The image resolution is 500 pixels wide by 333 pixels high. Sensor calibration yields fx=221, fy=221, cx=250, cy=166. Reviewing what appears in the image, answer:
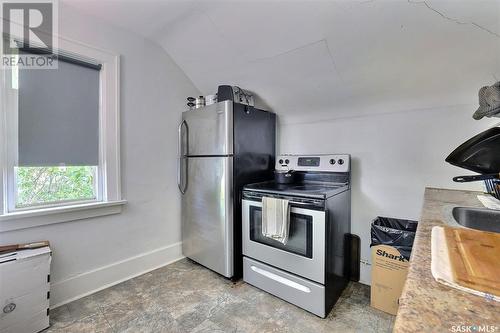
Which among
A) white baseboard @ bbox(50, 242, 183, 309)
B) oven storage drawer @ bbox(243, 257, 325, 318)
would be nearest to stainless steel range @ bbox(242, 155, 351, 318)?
oven storage drawer @ bbox(243, 257, 325, 318)

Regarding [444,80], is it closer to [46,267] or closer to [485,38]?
[485,38]

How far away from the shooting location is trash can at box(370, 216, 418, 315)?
5.31 feet

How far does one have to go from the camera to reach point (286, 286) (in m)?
1.75

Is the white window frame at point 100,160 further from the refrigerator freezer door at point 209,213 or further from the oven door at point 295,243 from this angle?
the oven door at point 295,243

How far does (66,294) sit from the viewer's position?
176 cm

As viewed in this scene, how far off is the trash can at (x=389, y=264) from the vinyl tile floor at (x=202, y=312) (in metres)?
0.10

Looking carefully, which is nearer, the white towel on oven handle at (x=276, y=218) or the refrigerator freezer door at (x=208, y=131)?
the white towel on oven handle at (x=276, y=218)

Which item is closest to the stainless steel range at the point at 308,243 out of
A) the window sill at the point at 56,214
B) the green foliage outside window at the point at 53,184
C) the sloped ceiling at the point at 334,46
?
the sloped ceiling at the point at 334,46

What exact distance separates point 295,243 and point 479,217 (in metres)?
1.06

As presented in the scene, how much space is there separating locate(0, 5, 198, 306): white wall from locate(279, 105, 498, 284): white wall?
1.62 meters

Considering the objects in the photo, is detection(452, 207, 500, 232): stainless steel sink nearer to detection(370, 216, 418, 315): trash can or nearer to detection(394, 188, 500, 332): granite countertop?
detection(370, 216, 418, 315): trash can

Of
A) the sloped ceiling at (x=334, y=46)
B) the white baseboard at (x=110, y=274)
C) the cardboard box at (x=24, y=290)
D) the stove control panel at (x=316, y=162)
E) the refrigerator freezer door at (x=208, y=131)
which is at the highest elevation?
the sloped ceiling at (x=334, y=46)

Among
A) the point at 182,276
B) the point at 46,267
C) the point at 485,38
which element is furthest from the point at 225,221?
the point at 485,38

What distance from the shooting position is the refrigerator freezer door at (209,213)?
80.5 inches
